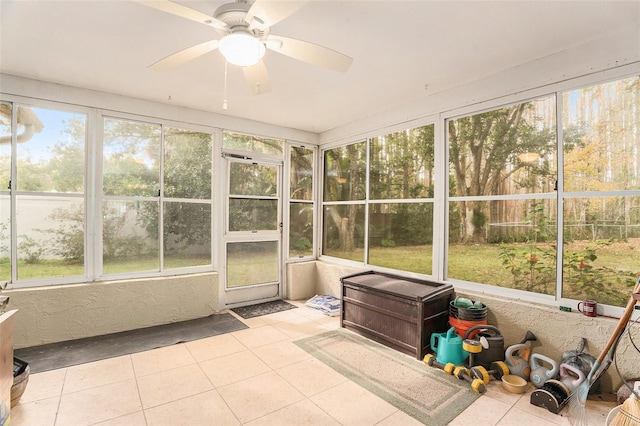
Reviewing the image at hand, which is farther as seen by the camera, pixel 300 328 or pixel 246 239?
pixel 246 239

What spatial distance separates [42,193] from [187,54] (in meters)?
2.63

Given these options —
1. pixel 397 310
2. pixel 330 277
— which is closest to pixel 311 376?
pixel 397 310

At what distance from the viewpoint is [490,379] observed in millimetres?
2635

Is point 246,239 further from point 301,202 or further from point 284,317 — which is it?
point 284,317

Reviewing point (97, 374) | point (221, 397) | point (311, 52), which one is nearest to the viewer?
point (311, 52)

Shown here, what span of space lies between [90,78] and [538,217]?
4.65 m

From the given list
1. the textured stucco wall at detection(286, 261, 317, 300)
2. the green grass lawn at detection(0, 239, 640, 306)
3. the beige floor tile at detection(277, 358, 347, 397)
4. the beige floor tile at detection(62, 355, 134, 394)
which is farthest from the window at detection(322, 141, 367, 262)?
the beige floor tile at detection(62, 355, 134, 394)

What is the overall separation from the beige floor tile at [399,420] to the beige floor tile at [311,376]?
1.83ft

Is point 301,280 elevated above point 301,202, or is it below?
below

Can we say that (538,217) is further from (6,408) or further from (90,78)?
(90,78)

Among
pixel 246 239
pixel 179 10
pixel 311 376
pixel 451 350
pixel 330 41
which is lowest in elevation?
pixel 311 376

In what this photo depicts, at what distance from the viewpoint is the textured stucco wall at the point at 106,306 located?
3.16 metres

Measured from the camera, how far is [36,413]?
7.02ft

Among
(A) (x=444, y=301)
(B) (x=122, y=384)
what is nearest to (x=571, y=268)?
(A) (x=444, y=301)
